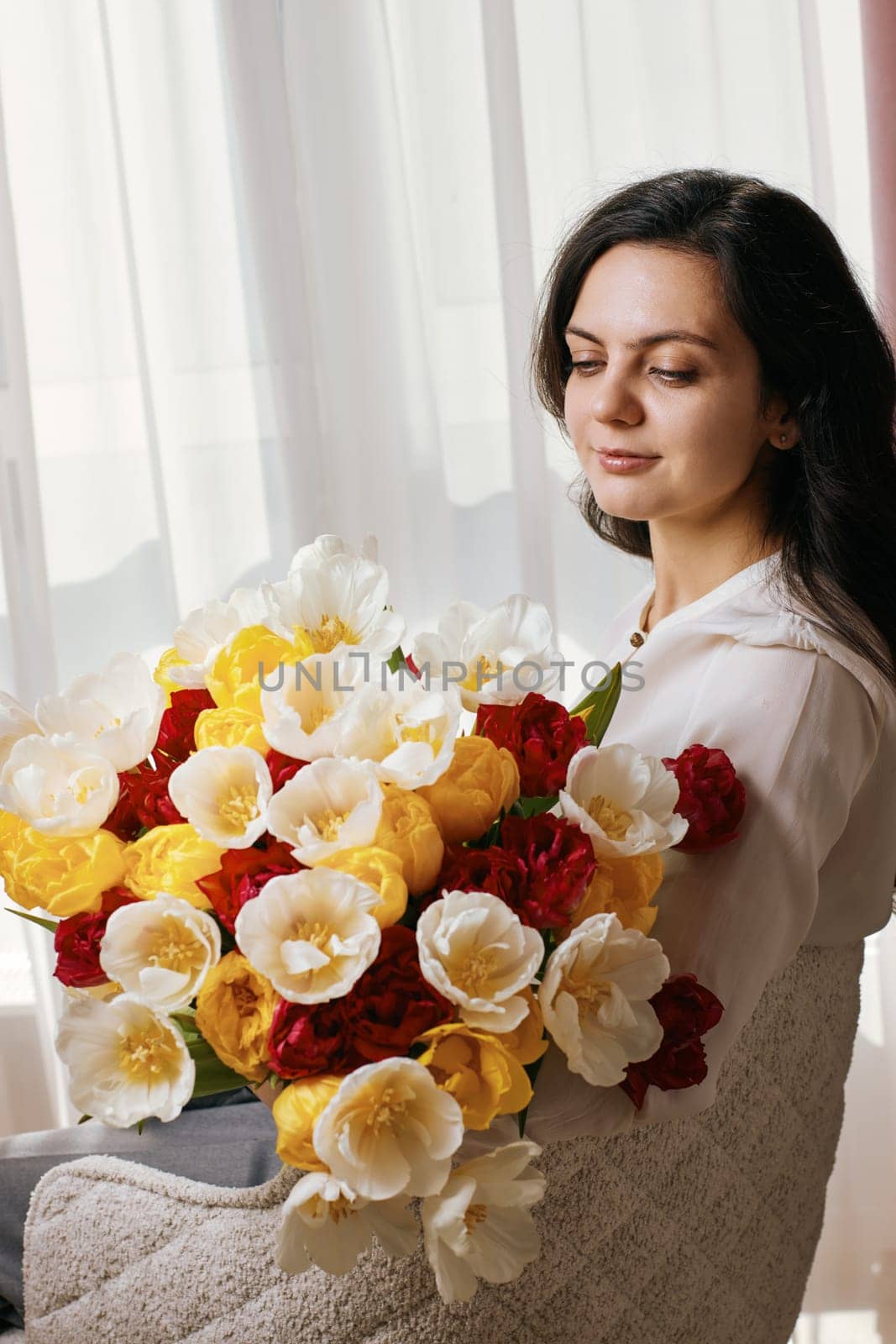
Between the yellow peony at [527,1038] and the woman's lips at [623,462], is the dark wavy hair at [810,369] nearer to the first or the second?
the woman's lips at [623,462]

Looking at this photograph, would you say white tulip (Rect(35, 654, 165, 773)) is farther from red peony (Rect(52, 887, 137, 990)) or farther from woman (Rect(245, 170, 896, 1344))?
woman (Rect(245, 170, 896, 1344))

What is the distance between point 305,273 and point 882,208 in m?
0.82

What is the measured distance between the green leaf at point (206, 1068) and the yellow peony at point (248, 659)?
20 centimetres

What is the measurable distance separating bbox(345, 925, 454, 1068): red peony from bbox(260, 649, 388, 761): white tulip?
0.12 metres

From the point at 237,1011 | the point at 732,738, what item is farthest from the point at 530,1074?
the point at 732,738

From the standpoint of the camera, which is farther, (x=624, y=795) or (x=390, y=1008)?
(x=624, y=795)

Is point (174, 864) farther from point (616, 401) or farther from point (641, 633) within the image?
point (641, 633)

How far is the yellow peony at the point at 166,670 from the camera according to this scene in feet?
2.84

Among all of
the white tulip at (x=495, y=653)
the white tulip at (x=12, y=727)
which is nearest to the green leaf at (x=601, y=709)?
the white tulip at (x=495, y=653)

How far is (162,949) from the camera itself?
68 centimetres

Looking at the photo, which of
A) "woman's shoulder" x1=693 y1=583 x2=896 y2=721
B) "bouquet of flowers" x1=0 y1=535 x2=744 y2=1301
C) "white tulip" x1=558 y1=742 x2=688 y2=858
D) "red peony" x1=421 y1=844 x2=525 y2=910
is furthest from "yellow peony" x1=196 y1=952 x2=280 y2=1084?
"woman's shoulder" x1=693 y1=583 x2=896 y2=721

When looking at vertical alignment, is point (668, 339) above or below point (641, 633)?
above

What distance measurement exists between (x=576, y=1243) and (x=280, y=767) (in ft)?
1.40

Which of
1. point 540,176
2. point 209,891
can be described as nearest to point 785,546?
point 209,891
